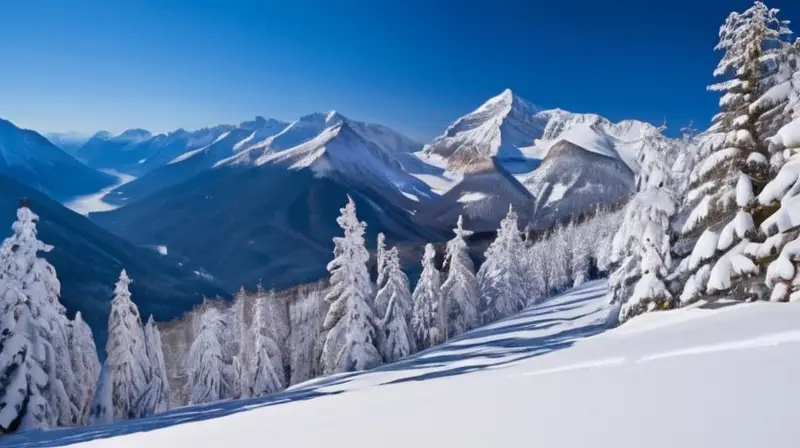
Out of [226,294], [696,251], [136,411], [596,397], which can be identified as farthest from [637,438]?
[226,294]

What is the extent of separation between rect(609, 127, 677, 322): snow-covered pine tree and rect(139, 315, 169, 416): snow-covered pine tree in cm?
2710

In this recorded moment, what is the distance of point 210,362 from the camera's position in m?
43.7

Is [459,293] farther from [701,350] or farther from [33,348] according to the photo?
[701,350]

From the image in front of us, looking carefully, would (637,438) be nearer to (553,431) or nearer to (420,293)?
(553,431)

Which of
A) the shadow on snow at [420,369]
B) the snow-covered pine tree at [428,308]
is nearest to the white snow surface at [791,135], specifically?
the shadow on snow at [420,369]

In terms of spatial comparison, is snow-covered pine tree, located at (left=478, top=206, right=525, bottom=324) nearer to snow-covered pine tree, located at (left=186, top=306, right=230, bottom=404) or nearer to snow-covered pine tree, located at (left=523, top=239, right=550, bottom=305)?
snow-covered pine tree, located at (left=523, top=239, right=550, bottom=305)

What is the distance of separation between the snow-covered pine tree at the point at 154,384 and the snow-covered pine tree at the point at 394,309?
14.5 meters

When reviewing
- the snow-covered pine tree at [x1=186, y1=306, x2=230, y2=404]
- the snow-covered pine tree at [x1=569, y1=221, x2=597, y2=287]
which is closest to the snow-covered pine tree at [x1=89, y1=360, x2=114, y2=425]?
the snow-covered pine tree at [x1=186, y1=306, x2=230, y2=404]

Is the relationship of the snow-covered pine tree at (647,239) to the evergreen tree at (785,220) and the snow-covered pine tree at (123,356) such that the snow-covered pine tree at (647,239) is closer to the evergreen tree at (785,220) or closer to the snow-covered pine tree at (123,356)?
the evergreen tree at (785,220)

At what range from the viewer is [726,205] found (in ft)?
44.0

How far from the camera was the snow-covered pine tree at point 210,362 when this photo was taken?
142 feet

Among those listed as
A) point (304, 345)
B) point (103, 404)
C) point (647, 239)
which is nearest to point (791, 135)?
point (647, 239)

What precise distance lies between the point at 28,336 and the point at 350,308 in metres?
15.5

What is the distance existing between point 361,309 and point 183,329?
280 ft
